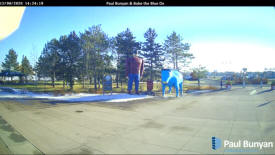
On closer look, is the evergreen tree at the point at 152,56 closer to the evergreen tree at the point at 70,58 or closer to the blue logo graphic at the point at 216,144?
the evergreen tree at the point at 70,58

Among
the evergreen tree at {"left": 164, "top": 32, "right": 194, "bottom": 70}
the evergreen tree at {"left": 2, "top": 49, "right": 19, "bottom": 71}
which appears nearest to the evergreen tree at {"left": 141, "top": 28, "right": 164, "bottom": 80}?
the evergreen tree at {"left": 164, "top": 32, "right": 194, "bottom": 70}

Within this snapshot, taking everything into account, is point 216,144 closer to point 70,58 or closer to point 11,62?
point 70,58

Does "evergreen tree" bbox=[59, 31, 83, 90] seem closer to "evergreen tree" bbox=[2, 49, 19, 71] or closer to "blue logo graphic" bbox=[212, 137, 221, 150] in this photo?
"blue logo graphic" bbox=[212, 137, 221, 150]

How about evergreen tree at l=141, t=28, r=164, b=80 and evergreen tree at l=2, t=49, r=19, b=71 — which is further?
evergreen tree at l=2, t=49, r=19, b=71

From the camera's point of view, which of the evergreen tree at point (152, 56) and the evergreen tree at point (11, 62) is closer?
the evergreen tree at point (152, 56)

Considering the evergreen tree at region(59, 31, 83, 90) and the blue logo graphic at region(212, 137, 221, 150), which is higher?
the evergreen tree at region(59, 31, 83, 90)

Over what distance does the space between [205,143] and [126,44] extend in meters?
24.9

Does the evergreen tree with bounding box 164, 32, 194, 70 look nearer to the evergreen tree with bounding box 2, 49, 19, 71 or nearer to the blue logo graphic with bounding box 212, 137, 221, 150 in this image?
the blue logo graphic with bounding box 212, 137, 221, 150

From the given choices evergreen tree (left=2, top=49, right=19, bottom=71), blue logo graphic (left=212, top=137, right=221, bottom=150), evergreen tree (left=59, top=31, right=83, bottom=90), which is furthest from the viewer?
evergreen tree (left=2, top=49, right=19, bottom=71)

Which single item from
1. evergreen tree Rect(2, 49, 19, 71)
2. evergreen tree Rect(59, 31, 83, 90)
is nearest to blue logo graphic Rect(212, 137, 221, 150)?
evergreen tree Rect(59, 31, 83, 90)

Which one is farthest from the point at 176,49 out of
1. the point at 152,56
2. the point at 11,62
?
the point at 11,62

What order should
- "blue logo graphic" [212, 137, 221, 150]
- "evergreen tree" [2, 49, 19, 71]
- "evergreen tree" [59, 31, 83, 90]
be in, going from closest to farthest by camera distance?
1. "blue logo graphic" [212, 137, 221, 150]
2. "evergreen tree" [59, 31, 83, 90]
3. "evergreen tree" [2, 49, 19, 71]

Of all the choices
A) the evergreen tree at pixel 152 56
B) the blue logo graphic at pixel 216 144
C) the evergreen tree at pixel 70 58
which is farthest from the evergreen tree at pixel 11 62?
the blue logo graphic at pixel 216 144

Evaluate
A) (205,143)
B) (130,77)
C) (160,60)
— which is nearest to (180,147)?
(205,143)
